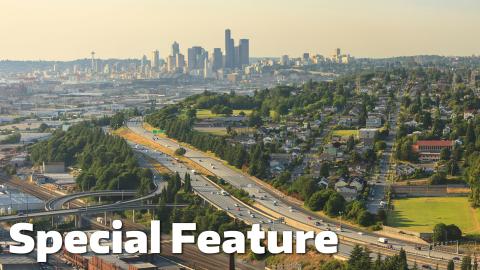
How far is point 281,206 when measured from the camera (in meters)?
16.8

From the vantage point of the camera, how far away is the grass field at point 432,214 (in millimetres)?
14805

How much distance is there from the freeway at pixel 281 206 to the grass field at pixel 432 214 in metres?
0.93

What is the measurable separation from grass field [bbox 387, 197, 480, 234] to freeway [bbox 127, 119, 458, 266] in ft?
3.05

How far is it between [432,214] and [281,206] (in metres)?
2.73

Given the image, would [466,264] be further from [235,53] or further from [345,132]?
[235,53]

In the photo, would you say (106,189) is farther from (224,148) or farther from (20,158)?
(20,158)

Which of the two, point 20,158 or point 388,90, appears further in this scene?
point 388,90

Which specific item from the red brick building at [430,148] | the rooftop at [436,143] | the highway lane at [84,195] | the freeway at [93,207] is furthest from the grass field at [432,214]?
the highway lane at [84,195]

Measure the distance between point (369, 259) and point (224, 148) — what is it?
1101cm

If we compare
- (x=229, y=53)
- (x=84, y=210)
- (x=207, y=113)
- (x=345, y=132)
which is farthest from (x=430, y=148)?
(x=229, y=53)

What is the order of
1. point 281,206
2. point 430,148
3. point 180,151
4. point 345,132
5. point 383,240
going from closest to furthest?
1. point 383,240
2. point 281,206
3. point 430,148
4. point 180,151
5. point 345,132

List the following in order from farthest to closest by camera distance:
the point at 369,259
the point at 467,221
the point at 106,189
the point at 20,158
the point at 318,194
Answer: the point at 20,158, the point at 106,189, the point at 318,194, the point at 467,221, the point at 369,259

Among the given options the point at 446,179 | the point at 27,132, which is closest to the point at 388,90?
the point at 27,132

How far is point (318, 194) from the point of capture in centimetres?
1653
